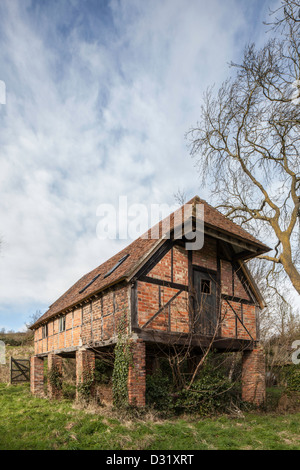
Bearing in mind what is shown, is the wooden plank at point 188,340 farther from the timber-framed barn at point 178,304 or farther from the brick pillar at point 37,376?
the brick pillar at point 37,376

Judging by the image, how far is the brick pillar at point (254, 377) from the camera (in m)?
13.2

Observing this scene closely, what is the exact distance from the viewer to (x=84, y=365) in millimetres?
13227

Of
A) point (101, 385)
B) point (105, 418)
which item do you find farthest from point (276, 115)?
point (101, 385)

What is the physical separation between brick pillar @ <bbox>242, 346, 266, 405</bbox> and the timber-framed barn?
0.07ft

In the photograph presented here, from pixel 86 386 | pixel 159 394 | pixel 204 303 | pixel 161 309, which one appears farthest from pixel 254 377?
pixel 86 386

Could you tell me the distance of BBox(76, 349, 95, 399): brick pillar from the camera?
13.1 m

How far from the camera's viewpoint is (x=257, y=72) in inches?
557

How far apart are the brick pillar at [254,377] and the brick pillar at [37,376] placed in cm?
1059

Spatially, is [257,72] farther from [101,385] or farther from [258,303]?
[101,385]

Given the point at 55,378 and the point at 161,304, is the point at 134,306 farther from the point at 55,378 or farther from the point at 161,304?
the point at 55,378

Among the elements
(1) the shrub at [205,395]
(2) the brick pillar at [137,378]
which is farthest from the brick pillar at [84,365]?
(1) the shrub at [205,395]

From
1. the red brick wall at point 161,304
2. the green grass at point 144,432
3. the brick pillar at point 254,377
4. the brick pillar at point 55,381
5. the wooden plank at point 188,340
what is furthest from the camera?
the brick pillar at point 55,381

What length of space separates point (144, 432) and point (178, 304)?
414cm

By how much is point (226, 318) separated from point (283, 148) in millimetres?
7318
